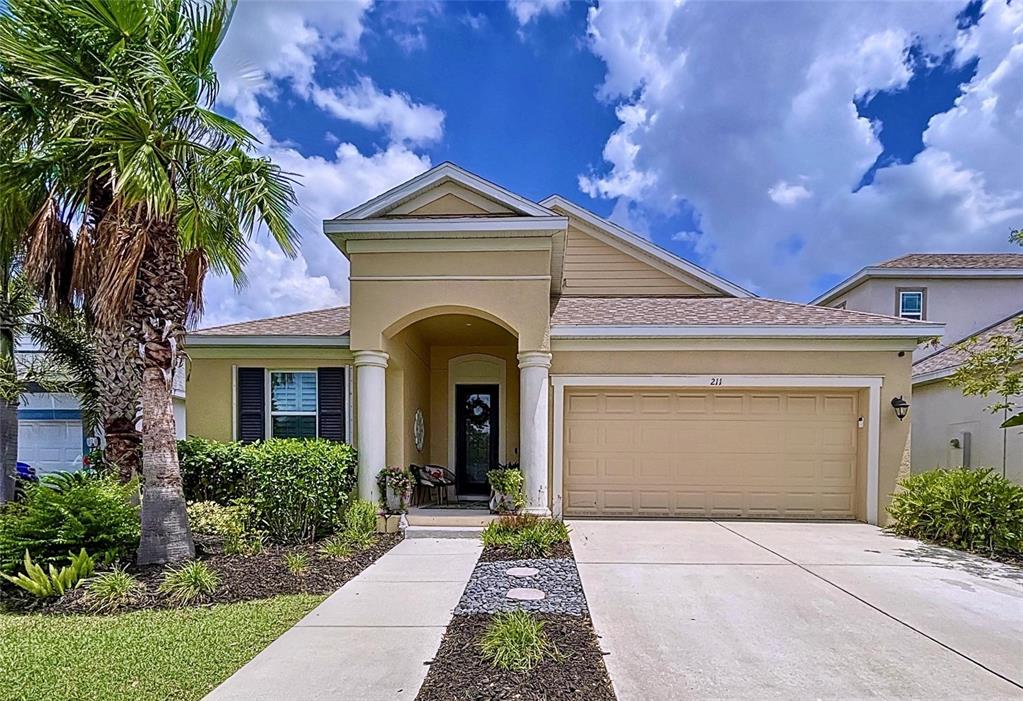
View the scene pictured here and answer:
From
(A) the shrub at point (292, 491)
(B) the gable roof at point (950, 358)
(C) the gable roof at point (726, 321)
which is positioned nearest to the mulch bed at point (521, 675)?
(A) the shrub at point (292, 491)

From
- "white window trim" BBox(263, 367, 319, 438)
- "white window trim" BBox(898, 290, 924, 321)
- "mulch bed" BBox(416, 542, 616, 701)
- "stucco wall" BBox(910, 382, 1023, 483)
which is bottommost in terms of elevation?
"mulch bed" BBox(416, 542, 616, 701)

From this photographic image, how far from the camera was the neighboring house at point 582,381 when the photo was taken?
27.3 ft

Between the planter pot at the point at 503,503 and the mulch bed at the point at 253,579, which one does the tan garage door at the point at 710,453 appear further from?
the mulch bed at the point at 253,579

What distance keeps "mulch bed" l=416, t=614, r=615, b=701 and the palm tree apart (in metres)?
4.00

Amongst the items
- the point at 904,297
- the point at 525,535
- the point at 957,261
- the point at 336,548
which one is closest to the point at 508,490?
the point at 525,535

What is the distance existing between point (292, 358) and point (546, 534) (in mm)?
5416

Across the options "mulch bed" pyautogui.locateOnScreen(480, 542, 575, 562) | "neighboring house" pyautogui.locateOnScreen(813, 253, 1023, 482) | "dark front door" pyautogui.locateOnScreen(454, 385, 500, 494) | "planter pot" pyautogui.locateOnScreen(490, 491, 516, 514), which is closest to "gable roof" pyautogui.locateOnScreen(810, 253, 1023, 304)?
"neighboring house" pyautogui.locateOnScreen(813, 253, 1023, 482)

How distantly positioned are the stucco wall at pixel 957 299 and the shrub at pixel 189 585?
50.6ft

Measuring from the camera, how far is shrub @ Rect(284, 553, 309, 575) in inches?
239

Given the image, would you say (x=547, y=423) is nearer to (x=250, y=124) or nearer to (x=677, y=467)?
(x=677, y=467)

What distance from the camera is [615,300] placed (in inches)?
465

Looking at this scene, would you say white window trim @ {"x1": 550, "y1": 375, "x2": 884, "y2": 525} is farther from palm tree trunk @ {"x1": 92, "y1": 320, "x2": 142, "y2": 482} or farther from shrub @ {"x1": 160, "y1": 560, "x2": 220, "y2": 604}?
palm tree trunk @ {"x1": 92, "y1": 320, "x2": 142, "y2": 482}

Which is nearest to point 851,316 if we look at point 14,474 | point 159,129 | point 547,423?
point 547,423

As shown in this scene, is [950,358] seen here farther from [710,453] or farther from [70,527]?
[70,527]
